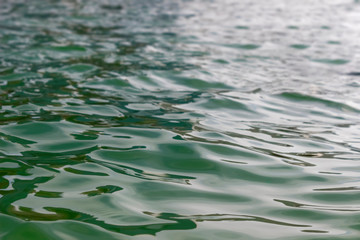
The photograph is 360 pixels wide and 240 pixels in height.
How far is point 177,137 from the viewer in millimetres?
3887

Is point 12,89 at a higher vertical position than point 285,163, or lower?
higher

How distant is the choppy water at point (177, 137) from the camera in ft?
8.59

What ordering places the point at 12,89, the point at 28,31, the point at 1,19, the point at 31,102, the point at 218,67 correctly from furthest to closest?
the point at 1,19
the point at 28,31
the point at 218,67
the point at 12,89
the point at 31,102

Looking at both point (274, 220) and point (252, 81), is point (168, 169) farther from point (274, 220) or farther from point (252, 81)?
point (252, 81)

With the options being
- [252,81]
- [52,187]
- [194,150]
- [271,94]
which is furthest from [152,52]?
[52,187]

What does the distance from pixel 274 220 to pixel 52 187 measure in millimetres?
1206

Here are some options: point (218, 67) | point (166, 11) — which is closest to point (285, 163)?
point (218, 67)

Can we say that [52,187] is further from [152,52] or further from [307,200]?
[152,52]

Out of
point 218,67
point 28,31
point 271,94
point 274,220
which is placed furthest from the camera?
point 28,31

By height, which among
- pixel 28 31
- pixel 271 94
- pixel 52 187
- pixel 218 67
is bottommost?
pixel 52 187

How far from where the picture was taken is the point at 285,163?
3.52 metres

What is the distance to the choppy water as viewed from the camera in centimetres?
262

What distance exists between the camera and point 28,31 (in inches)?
352

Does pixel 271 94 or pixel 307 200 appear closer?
pixel 307 200
